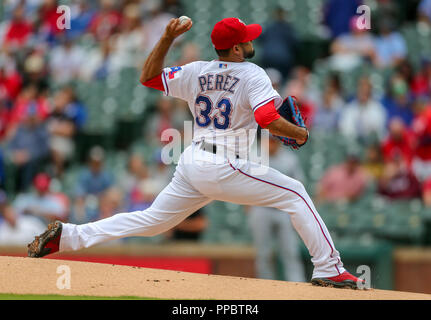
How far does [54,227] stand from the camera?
16.8 ft

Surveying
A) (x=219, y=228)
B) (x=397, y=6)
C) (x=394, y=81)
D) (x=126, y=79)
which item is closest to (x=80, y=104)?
(x=126, y=79)

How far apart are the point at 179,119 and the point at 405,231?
3.22 m

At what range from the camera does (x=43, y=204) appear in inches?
360

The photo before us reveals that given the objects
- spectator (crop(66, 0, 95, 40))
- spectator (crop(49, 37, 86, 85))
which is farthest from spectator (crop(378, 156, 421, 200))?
spectator (crop(66, 0, 95, 40))

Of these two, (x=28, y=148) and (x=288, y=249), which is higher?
(x=28, y=148)

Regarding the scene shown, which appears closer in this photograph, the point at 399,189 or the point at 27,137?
the point at 399,189

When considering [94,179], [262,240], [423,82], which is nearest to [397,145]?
[423,82]

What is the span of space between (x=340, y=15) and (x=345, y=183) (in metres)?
3.60

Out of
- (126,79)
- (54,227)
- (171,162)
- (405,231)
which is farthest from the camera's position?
(126,79)

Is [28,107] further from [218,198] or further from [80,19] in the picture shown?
[218,198]

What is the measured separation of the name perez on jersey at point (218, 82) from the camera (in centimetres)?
481

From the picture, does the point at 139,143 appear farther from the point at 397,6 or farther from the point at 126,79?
the point at 397,6

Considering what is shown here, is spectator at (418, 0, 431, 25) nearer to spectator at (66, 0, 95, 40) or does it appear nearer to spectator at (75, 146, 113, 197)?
spectator at (75, 146, 113, 197)

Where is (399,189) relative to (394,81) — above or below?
below
